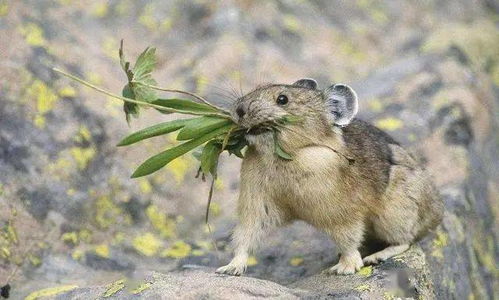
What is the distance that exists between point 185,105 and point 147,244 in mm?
2089

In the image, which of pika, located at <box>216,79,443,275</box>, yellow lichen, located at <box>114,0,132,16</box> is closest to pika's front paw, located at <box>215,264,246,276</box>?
pika, located at <box>216,79,443,275</box>

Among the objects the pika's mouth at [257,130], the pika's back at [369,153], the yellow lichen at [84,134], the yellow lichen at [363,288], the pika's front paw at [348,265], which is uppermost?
the yellow lichen at [84,134]

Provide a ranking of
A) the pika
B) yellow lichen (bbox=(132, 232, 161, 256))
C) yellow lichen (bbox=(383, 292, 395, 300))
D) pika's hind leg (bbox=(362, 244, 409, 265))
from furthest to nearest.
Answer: yellow lichen (bbox=(132, 232, 161, 256)), pika's hind leg (bbox=(362, 244, 409, 265)), the pika, yellow lichen (bbox=(383, 292, 395, 300))

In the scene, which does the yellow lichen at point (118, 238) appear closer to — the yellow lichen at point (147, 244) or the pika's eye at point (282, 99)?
the yellow lichen at point (147, 244)

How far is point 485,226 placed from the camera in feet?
28.5

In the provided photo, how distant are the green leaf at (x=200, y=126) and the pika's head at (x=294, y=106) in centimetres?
14

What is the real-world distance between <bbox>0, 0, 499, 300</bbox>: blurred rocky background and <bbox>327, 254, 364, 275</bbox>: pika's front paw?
0.10 meters

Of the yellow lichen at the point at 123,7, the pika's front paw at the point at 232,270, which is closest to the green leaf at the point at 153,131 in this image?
the pika's front paw at the point at 232,270

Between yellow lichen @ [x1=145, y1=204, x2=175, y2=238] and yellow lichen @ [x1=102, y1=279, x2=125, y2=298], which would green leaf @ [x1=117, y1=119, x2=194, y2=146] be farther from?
yellow lichen @ [x1=145, y1=204, x2=175, y2=238]

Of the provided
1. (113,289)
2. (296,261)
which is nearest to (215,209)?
(296,261)

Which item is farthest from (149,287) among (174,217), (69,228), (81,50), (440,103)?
(440,103)

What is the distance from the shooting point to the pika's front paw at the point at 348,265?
20.9 feet

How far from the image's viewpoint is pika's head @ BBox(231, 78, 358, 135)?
613cm

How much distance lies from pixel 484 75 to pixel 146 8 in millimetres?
5003
